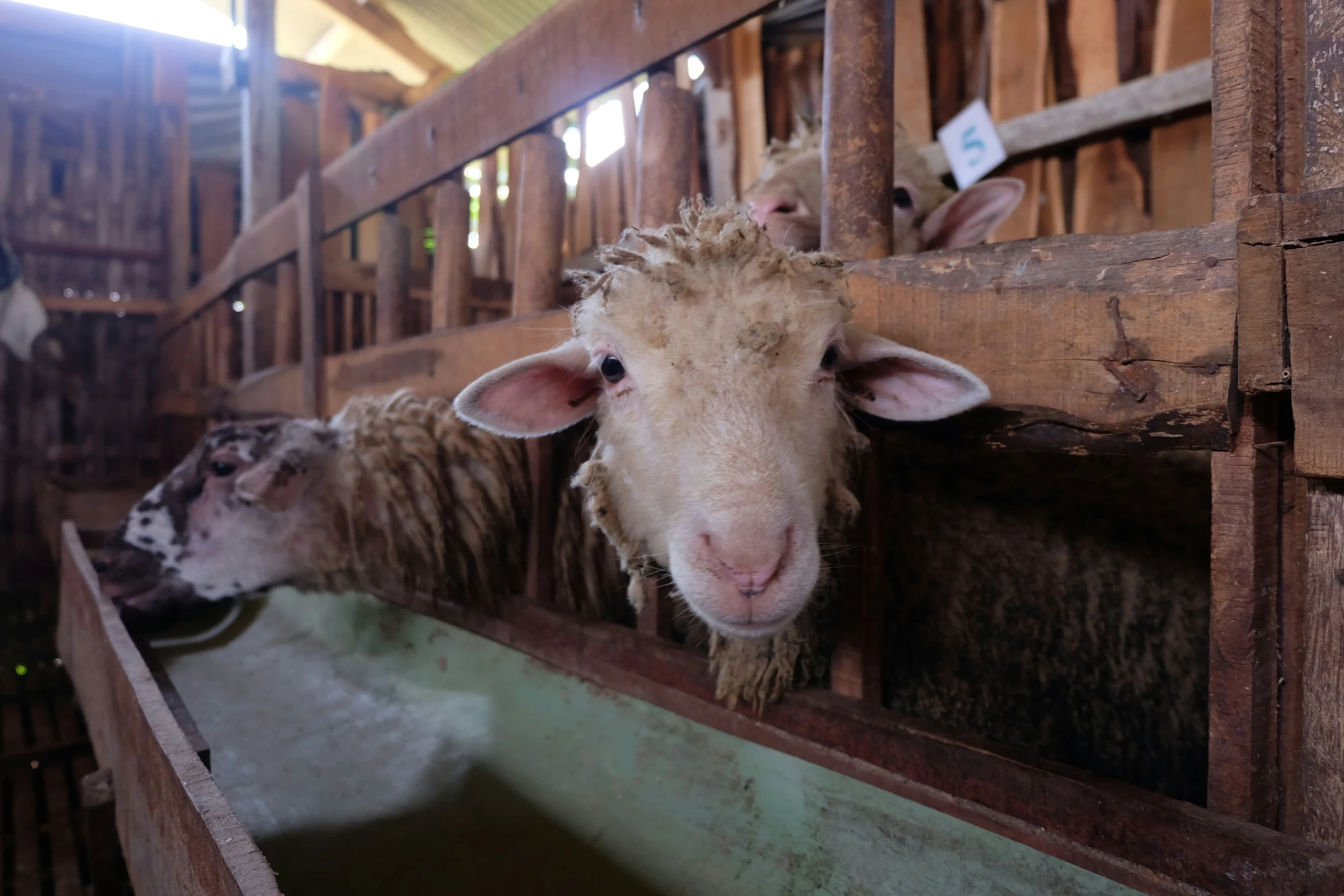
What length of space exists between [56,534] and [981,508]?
5554mm

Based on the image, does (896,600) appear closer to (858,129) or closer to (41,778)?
(858,129)

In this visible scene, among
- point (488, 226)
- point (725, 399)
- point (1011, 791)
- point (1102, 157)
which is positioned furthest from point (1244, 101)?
point (488, 226)

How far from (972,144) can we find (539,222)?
2.55m

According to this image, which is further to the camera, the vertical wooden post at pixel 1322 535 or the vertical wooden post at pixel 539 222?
the vertical wooden post at pixel 539 222

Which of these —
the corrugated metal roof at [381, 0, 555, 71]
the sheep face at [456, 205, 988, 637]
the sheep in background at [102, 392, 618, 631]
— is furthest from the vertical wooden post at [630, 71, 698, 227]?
the corrugated metal roof at [381, 0, 555, 71]

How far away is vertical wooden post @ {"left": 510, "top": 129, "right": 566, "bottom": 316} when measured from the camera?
7.16 feet

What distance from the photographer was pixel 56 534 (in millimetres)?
4754

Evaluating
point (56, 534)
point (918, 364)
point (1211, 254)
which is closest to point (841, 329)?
point (918, 364)

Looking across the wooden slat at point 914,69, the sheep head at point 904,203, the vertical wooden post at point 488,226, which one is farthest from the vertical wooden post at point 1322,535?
the vertical wooden post at point 488,226

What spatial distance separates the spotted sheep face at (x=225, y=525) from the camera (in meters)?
2.45

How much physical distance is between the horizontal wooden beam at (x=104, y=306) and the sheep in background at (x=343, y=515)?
18.6 ft

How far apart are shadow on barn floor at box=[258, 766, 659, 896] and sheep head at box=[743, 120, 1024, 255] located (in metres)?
1.83

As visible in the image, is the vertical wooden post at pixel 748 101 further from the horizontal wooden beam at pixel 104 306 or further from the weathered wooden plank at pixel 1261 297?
the horizontal wooden beam at pixel 104 306

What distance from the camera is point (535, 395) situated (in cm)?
161
